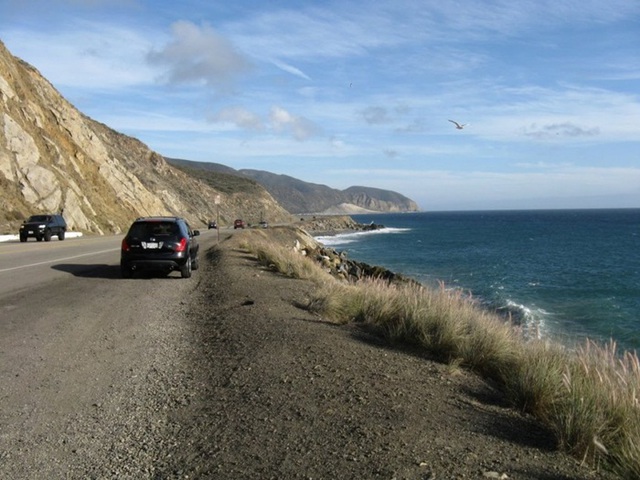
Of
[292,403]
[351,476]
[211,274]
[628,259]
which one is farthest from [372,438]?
[628,259]

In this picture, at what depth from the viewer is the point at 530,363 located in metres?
6.58

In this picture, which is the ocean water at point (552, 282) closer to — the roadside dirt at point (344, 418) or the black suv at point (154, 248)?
the roadside dirt at point (344, 418)

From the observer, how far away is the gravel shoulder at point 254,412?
4.32 metres

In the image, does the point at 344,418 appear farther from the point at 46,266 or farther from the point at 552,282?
the point at 552,282

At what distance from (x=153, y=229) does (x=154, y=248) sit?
0.67 meters

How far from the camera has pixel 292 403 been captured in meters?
5.58

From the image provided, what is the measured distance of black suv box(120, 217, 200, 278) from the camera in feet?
51.2

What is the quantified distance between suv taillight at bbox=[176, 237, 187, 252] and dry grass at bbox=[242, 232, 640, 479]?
5.74 meters

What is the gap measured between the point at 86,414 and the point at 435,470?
3.20 meters

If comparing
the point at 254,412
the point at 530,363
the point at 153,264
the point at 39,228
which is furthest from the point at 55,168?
the point at 530,363

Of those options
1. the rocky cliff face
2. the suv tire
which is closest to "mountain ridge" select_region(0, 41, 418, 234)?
the rocky cliff face

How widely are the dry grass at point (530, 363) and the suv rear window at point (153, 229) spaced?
6.27 meters

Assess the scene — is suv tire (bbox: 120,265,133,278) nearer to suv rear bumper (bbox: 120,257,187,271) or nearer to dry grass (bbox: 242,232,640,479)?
suv rear bumper (bbox: 120,257,187,271)

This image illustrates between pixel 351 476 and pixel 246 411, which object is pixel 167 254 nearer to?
pixel 246 411
